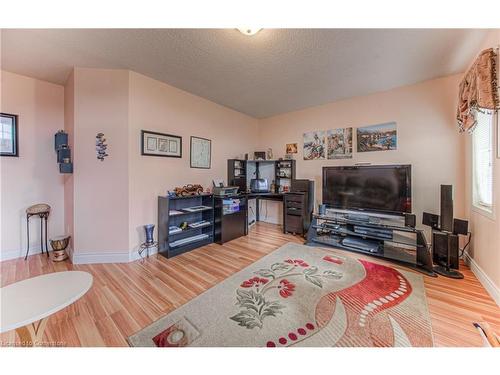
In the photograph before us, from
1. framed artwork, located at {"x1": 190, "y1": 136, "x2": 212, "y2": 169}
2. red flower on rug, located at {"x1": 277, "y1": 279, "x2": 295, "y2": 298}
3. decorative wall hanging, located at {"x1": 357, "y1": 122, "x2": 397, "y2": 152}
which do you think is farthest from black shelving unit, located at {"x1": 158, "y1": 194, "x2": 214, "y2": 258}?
decorative wall hanging, located at {"x1": 357, "y1": 122, "x2": 397, "y2": 152}

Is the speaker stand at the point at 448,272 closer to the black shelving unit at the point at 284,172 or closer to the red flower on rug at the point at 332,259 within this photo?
the red flower on rug at the point at 332,259

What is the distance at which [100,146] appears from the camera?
2373 mm

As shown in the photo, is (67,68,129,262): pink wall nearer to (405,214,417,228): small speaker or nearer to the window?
(405,214,417,228): small speaker

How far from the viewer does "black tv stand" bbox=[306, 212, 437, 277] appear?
2.23 m

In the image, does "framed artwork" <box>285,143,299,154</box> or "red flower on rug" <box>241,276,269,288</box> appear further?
"framed artwork" <box>285,143,299,154</box>

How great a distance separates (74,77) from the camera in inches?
91.0

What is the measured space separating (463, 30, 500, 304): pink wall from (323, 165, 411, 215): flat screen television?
2.03ft

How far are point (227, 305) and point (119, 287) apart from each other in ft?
3.74

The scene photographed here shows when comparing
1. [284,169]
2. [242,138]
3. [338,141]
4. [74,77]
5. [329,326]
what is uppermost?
[74,77]

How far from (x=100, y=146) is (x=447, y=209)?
4234mm

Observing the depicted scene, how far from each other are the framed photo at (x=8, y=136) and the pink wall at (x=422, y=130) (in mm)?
4783

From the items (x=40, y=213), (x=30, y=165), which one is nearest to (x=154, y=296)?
(x=40, y=213)
